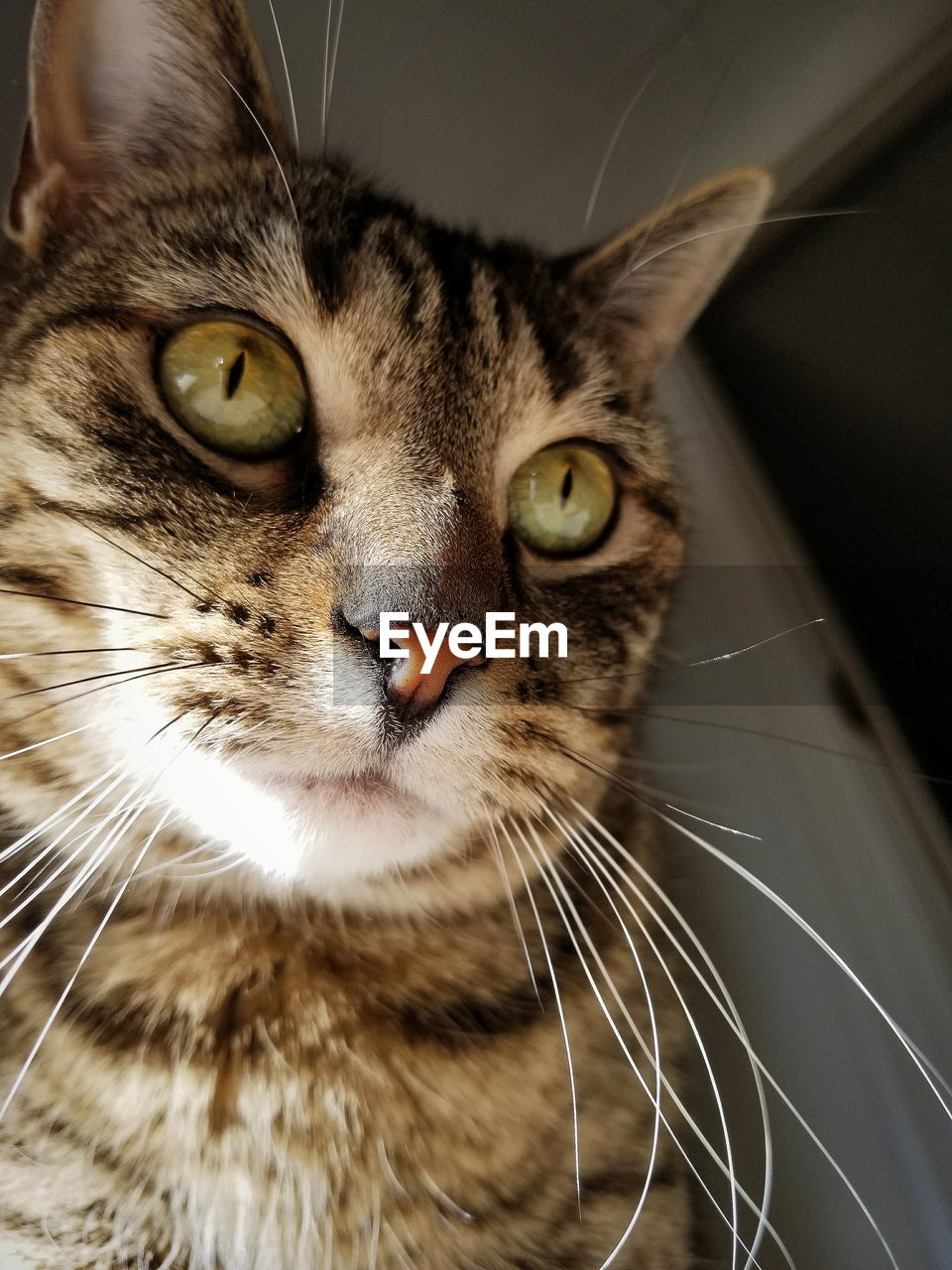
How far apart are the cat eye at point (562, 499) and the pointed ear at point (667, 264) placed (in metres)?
0.14

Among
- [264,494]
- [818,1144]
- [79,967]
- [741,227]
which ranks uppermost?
[741,227]

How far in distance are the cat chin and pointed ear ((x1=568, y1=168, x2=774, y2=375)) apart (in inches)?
16.0

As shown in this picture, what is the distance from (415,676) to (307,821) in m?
0.09

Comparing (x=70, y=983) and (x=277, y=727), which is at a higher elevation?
(x=277, y=727)

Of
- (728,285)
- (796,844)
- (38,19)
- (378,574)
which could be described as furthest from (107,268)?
(796,844)

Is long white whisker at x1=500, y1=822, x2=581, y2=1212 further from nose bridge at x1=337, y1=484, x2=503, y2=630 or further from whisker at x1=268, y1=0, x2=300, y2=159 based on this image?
whisker at x1=268, y1=0, x2=300, y2=159

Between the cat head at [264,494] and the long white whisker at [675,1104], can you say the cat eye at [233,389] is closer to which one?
the cat head at [264,494]

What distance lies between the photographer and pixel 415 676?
0.37 meters

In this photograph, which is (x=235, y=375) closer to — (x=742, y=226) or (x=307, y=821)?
(x=307, y=821)

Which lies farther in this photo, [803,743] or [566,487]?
[803,743]

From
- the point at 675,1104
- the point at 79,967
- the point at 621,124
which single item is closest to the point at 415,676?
the point at 79,967

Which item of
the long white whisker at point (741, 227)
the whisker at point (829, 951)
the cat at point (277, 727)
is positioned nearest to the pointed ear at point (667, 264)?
the long white whisker at point (741, 227)

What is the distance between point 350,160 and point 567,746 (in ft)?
1.35

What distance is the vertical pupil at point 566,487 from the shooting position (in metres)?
0.53
